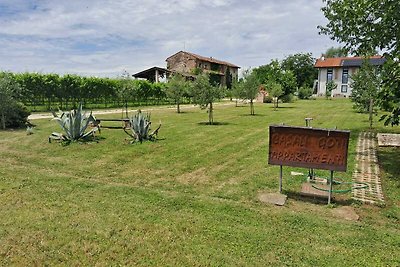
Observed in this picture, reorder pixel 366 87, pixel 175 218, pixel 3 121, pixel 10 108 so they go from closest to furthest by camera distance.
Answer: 1. pixel 175 218
2. pixel 3 121
3. pixel 10 108
4. pixel 366 87

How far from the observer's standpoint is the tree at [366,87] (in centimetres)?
1752

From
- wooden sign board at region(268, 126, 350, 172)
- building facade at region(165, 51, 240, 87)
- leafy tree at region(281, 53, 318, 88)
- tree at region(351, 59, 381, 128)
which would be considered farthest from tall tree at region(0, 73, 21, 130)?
leafy tree at region(281, 53, 318, 88)

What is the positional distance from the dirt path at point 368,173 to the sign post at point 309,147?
99cm

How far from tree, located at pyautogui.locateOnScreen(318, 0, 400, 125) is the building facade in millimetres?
46952

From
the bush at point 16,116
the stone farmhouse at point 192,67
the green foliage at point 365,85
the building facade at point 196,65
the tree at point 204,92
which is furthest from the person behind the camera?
the building facade at point 196,65

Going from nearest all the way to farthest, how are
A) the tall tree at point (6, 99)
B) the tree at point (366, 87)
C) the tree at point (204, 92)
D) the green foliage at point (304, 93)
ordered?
the tall tree at point (6, 99) → the tree at point (366, 87) → the tree at point (204, 92) → the green foliage at point (304, 93)

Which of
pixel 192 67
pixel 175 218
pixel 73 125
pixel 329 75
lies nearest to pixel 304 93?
pixel 329 75

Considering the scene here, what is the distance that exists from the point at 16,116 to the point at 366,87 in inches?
798

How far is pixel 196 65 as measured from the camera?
65.0 m

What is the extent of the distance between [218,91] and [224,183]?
519 inches

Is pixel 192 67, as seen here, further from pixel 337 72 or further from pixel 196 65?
pixel 337 72

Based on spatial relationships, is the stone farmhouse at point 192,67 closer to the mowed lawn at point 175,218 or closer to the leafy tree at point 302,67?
the leafy tree at point 302,67

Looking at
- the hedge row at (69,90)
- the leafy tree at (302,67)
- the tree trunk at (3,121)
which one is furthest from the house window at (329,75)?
the tree trunk at (3,121)

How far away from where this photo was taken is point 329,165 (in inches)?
227
